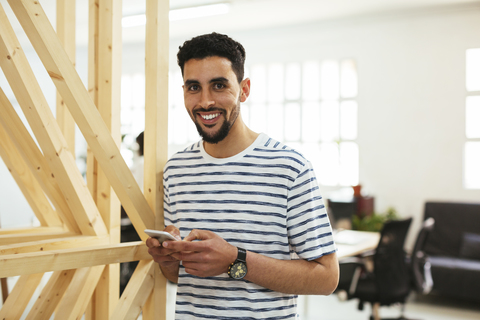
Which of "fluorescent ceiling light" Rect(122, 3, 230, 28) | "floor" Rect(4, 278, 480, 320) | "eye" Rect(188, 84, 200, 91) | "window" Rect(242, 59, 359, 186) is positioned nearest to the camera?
"eye" Rect(188, 84, 200, 91)

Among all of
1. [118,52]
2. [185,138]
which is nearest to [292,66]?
[185,138]

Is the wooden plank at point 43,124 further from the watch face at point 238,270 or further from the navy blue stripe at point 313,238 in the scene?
the navy blue stripe at point 313,238

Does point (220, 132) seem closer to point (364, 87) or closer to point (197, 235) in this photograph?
point (197, 235)

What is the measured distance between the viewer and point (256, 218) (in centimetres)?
137

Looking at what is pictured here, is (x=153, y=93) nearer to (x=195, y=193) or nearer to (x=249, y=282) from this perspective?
(x=195, y=193)

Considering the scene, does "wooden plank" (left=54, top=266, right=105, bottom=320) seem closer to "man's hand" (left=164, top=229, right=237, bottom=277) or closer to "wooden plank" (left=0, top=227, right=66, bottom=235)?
"wooden plank" (left=0, top=227, right=66, bottom=235)

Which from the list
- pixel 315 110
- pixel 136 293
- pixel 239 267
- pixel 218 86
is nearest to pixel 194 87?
pixel 218 86

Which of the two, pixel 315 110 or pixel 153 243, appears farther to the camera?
pixel 315 110

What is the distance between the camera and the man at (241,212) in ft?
4.36

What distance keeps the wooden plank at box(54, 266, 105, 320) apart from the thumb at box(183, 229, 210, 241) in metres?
0.69

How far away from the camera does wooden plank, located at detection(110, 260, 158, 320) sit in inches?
60.9

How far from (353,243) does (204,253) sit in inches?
115

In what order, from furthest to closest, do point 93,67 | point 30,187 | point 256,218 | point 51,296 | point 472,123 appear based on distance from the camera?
point 472,123 < point 30,187 < point 93,67 < point 51,296 < point 256,218

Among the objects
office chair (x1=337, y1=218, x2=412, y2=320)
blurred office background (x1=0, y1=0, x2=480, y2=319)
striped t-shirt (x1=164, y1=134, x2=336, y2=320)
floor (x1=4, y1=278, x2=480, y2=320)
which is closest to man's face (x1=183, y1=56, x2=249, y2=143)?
striped t-shirt (x1=164, y1=134, x2=336, y2=320)
